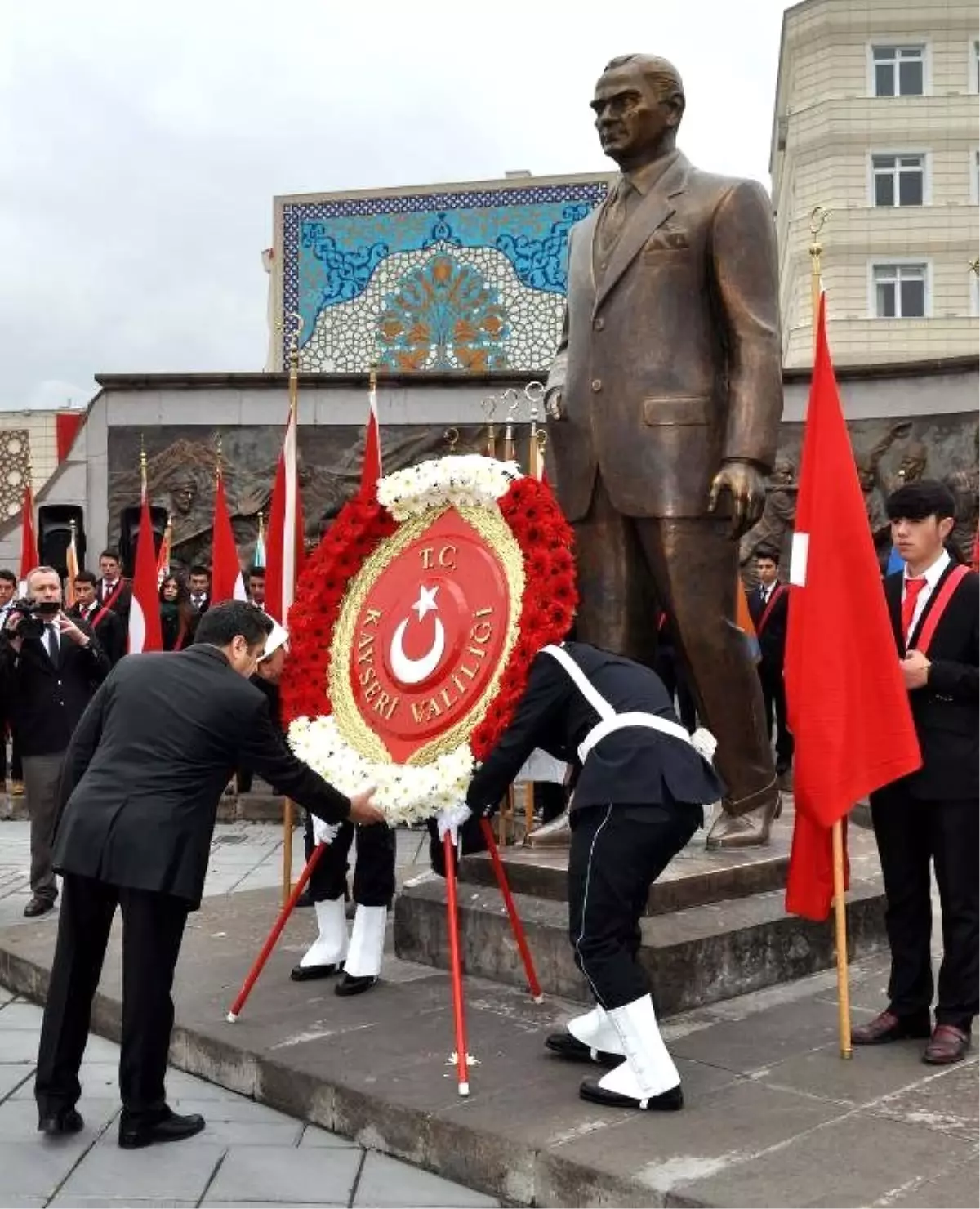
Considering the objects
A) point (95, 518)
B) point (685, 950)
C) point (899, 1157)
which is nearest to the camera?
point (899, 1157)

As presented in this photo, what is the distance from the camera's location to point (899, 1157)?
10.3 feet

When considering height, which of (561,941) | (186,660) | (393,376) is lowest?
(561,941)

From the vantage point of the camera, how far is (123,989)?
12.4ft

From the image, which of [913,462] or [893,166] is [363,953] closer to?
[913,462]

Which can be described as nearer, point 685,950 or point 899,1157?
point 899,1157

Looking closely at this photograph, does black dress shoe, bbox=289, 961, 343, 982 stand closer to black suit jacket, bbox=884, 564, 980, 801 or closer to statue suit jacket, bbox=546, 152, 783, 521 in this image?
statue suit jacket, bbox=546, 152, 783, 521

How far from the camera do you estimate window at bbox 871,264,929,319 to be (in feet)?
98.2

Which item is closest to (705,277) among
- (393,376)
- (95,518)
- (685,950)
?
(685,950)

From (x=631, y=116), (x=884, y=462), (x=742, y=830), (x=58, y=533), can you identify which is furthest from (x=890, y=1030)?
(x=58, y=533)

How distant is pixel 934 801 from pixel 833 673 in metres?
0.50

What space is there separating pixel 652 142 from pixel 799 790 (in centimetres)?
264

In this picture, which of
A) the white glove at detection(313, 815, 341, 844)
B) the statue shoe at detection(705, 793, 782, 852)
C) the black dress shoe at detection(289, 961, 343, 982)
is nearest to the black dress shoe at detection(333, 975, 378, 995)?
the black dress shoe at detection(289, 961, 343, 982)

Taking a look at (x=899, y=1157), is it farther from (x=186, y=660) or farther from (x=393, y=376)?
(x=393, y=376)

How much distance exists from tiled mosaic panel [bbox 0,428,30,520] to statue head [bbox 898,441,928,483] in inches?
835
